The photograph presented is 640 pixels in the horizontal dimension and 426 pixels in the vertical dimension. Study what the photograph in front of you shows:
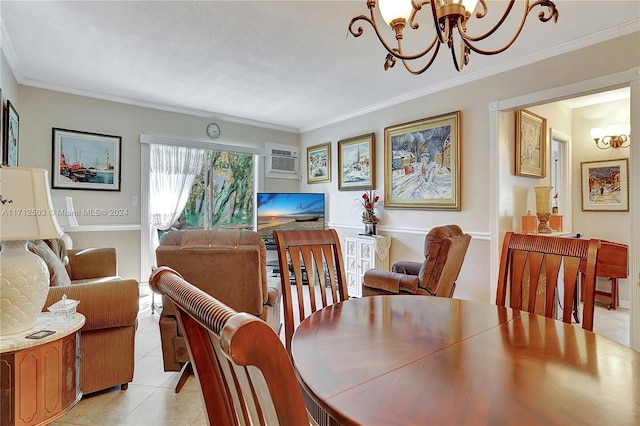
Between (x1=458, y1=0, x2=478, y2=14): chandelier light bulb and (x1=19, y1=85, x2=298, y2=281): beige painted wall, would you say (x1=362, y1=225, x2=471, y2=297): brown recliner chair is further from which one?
(x1=19, y1=85, x2=298, y2=281): beige painted wall

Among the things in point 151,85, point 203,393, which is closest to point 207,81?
point 151,85

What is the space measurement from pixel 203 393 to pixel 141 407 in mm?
1802

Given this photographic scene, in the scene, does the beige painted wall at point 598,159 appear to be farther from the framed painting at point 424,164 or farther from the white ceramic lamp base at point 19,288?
the white ceramic lamp base at point 19,288

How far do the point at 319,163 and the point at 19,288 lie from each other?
439 centimetres

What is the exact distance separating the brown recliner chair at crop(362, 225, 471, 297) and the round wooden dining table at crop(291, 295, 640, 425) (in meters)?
1.22

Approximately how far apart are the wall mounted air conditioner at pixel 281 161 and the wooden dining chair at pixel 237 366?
4.96 meters

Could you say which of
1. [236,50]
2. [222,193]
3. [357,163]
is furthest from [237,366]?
[222,193]

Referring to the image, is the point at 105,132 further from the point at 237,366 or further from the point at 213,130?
the point at 237,366

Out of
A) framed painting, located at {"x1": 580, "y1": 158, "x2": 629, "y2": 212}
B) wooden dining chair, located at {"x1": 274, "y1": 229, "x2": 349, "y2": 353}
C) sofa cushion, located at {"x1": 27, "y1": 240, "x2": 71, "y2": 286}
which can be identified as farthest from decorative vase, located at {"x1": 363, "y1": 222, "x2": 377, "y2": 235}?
sofa cushion, located at {"x1": 27, "y1": 240, "x2": 71, "y2": 286}

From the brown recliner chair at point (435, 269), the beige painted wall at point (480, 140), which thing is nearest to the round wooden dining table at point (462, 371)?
the brown recliner chair at point (435, 269)

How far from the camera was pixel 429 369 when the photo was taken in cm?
84

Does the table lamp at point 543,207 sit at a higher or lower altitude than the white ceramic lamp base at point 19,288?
higher

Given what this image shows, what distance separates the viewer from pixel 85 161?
3912mm

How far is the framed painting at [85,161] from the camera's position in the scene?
12.3 ft
